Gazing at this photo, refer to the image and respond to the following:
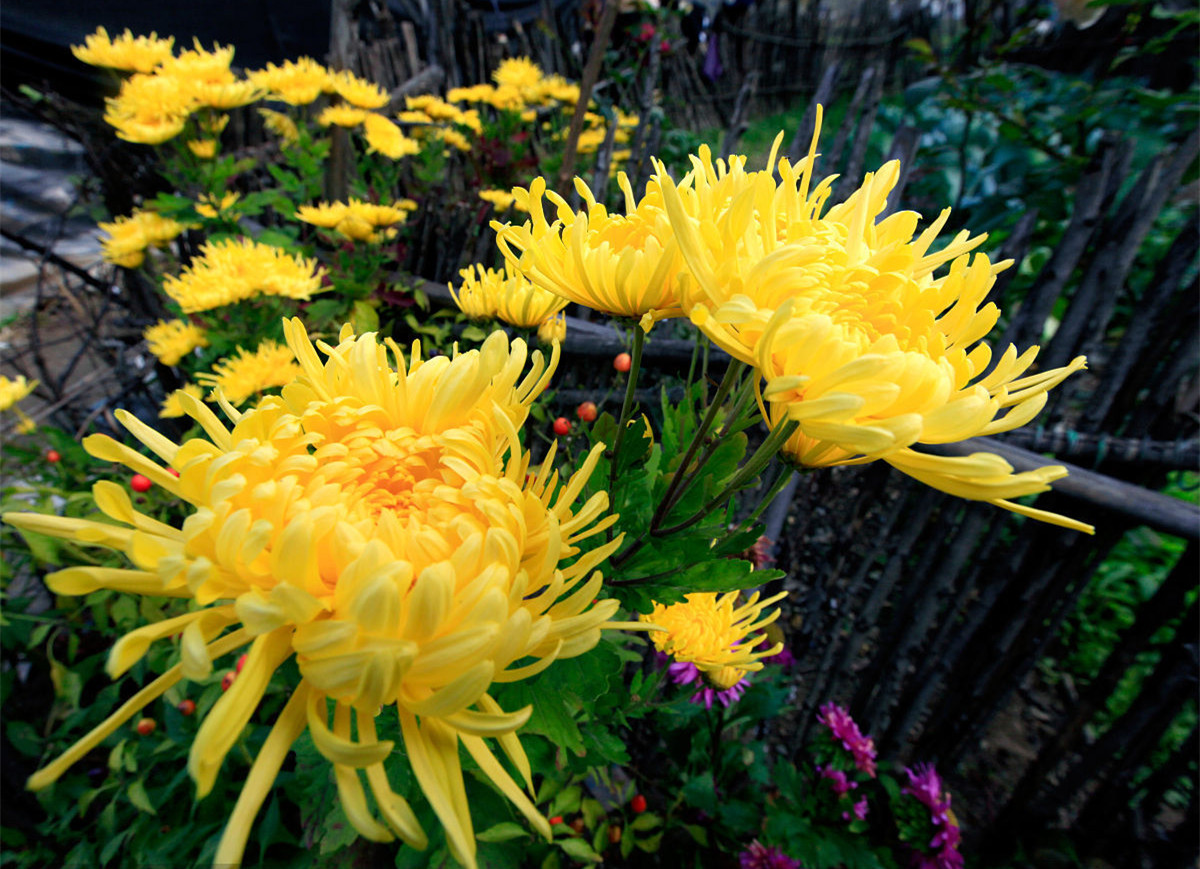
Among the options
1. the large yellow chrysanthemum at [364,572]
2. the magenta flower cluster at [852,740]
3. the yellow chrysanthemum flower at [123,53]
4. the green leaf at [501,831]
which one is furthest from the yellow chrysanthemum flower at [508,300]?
the yellow chrysanthemum flower at [123,53]

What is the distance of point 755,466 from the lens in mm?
517

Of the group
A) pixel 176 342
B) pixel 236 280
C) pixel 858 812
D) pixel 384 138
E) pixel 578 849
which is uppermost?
pixel 384 138

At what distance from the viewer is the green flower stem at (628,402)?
22.8 inches

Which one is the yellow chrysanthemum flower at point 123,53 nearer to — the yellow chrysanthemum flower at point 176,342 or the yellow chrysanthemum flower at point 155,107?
the yellow chrysanthemum flower at point 155,107

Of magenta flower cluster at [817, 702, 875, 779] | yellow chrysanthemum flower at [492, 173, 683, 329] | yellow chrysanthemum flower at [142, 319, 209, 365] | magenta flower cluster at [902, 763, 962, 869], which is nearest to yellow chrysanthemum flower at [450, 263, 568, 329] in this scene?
yellow chrysanthemum flower at [492, 173, 683, 329]

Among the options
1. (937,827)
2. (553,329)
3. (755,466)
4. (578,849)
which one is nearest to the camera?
(755,466)

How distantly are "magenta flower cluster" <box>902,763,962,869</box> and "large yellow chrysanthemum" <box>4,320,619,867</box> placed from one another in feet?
5.65

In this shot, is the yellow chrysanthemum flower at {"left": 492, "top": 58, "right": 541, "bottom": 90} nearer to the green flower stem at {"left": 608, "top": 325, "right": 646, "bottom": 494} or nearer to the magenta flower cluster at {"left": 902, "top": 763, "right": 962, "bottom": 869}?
the green flower stem at {"left": 608, "top": 325, "right": 646, "bottom": 494}

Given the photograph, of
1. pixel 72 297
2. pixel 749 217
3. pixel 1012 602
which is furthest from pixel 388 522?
pixel 72 297

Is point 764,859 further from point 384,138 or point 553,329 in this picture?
point 384,138

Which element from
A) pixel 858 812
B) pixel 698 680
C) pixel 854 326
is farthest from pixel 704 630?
pixel 858 812

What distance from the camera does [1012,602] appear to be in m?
1.79

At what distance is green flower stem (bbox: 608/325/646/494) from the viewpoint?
58 cm

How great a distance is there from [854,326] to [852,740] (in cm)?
165
